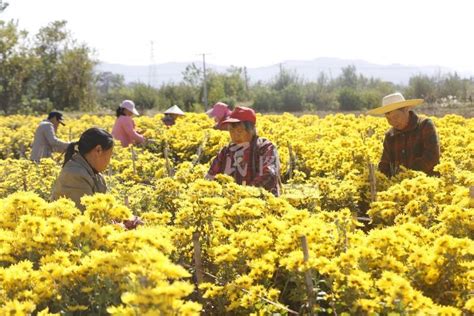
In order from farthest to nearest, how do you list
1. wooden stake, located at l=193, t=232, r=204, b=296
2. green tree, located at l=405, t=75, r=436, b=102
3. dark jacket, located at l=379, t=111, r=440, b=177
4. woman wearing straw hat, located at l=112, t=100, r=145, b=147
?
green tree, located at l=405, t=75, r=436, b=102 → woman wearing straw hat, located at l=112, t=100, r=145, b=147 → dark jacket, located at l=379, t=111, r=440, b=177 → wooden stake, located at l=193, t=232, r=204, b=296

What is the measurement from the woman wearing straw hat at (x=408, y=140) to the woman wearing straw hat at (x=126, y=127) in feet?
16.0

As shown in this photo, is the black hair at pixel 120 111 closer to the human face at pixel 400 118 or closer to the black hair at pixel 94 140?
the human face at pixel 400 118

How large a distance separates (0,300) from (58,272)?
0.94 feet

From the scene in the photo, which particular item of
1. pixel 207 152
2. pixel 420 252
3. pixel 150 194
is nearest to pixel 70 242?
pixel 420 252

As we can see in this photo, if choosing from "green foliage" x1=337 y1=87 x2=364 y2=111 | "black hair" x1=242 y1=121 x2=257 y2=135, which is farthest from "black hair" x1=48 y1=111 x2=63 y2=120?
"green foliage" x1=337 y1=87 x2=364 y2=111

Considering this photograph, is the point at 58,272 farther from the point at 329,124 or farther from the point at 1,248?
the point at 329,124

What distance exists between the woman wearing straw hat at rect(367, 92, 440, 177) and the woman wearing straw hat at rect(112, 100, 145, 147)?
4.88 meters

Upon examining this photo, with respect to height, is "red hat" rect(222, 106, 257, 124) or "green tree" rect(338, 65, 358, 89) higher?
"green tree" rect(338, 65, 358, 89)

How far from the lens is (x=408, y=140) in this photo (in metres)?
6.50

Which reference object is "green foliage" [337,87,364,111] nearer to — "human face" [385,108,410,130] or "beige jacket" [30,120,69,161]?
"beige jacket" [30,120,69,161]

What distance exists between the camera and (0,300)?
9.68 ft

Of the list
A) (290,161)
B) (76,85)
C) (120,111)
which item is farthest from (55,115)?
(76,85)

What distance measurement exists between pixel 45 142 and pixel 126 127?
1375 mm

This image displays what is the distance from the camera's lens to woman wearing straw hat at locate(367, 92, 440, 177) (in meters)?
6.32
